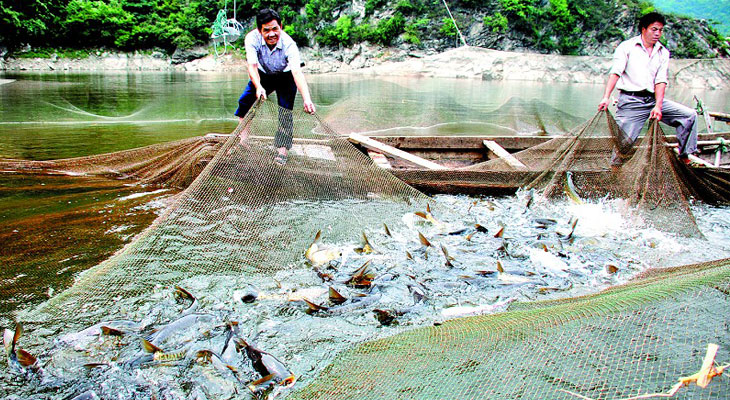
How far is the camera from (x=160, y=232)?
2814 millimetres

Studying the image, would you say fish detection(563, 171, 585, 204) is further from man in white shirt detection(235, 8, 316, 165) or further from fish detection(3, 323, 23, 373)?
fish detection(3, 323, 23, 373)

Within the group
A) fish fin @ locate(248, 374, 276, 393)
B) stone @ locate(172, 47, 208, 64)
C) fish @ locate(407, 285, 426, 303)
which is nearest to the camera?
fish fin @ locate(248, 374, 276, 393)

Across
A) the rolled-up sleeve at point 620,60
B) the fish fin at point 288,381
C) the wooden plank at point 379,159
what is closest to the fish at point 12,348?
the fish fin at point 288,381

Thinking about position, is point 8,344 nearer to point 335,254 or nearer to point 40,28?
point 335,254

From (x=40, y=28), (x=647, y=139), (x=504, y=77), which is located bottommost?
(x=647, y=139)

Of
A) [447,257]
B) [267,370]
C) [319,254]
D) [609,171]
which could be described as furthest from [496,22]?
[267,370]

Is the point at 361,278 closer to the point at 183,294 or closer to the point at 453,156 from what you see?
the point at 183,294

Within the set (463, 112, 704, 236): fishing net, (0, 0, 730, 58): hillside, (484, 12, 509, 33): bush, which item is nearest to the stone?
(0, 0, 730, 58): hillside

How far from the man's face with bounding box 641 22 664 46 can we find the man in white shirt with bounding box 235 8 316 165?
12.0 feet

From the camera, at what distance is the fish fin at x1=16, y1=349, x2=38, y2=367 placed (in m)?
2.16

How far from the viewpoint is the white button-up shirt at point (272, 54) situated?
14.9 feet

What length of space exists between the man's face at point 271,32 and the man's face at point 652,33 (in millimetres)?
3890

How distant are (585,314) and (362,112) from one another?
763 centimetres

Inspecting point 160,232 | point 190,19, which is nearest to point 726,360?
point 160,232
